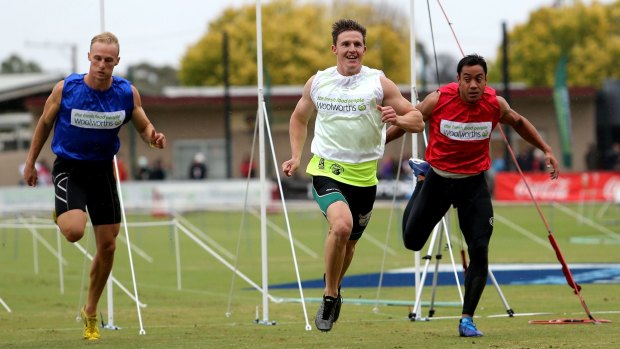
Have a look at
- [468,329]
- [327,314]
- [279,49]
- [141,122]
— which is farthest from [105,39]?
[279,49]

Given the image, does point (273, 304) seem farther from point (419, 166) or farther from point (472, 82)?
point (472, 82)

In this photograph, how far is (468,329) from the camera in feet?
35.3

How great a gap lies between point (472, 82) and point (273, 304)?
603 cm

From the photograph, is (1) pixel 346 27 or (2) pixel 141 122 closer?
(1) pixel 346 27

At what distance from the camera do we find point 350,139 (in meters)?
10.8

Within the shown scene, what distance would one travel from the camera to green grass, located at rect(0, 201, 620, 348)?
10.9 meters

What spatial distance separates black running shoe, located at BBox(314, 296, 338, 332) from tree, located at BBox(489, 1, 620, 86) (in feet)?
A: 255


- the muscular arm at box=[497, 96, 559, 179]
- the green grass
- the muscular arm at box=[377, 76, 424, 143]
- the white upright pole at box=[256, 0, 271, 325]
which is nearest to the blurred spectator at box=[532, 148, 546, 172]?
the green grass

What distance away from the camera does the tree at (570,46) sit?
87.3 m

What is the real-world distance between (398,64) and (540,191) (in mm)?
60394

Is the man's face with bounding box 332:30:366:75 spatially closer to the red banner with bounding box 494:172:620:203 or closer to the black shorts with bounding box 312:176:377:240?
the black shorts with bounding box 312:176:377:240

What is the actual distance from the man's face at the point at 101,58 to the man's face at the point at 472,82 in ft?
10.0

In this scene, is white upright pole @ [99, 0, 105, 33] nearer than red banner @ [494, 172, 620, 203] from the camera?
Yes

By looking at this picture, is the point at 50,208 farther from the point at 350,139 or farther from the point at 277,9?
the point at 277,9
